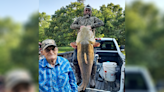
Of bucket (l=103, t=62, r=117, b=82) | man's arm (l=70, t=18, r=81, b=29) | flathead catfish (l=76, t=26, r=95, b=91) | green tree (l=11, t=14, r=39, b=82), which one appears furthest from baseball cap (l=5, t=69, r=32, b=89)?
bucket (l=103, t=62, r=117, b=82)

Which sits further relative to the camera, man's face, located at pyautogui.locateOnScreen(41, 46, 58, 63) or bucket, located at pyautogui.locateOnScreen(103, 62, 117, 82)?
bucket, located at pyautogui.locateOnScreen(103, 62, 117, 82)

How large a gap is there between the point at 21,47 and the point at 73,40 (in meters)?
1.12

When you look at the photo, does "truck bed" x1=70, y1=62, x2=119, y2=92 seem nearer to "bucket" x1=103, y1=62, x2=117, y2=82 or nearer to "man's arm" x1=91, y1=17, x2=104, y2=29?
"bucket" x1=103, y1=62, x2=117, y2=82

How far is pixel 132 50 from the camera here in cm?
99

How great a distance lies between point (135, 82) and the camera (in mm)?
959

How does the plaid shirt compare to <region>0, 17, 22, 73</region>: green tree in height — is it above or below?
below

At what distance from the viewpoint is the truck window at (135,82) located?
900 mm

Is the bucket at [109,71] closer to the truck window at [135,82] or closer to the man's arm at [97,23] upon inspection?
the man's arm at [97,23]

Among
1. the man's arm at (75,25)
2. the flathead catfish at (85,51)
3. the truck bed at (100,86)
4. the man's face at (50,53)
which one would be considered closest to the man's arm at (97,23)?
the flathead catfish at (85,51)

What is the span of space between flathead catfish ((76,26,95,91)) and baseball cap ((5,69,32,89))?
0.98 m

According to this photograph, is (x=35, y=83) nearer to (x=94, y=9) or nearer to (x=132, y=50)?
(x=132, y=50)

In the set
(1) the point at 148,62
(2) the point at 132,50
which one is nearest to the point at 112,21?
(2) the point at 132,50

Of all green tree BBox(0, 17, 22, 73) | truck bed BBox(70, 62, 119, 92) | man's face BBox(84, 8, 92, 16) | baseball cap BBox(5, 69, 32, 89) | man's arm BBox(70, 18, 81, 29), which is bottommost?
truck bed BBox(70, 62, 119, 92)

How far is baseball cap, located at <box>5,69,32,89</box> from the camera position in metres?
0.80
